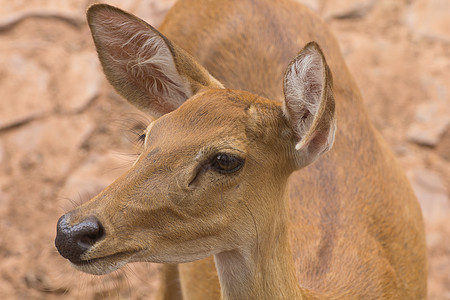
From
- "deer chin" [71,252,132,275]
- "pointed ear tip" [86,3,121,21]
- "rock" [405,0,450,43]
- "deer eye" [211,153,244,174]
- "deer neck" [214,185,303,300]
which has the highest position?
"pointed ear tip" [86,3,121,21]

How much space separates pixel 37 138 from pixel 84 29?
55.9 inches

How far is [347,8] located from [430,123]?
1.62 meters

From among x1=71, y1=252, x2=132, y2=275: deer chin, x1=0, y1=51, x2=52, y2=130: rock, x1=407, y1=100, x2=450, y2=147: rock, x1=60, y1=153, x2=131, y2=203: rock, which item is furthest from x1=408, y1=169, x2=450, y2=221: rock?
x1=71, y1=252, x2=132, y2=275: deer chin

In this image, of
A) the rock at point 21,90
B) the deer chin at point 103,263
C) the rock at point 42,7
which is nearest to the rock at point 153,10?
the rock at point 42,7

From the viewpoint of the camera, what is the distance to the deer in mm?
2658

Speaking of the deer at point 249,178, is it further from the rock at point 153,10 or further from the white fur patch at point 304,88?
the rock at point 153,10

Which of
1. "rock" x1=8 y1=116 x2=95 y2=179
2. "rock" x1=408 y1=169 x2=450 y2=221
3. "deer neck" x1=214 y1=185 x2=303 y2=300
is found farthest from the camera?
"rock" x1=8 y1=116 x2=95 y2=179

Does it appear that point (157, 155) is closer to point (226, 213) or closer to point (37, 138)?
point (226, 213)

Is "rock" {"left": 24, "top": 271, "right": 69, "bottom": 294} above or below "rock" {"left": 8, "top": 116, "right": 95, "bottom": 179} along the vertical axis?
below

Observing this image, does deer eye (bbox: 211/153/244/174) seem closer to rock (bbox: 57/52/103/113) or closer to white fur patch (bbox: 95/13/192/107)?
white fur patch (bbox: 95/13/192/107)

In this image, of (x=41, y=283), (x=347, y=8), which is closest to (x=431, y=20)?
(x=347, y=8)

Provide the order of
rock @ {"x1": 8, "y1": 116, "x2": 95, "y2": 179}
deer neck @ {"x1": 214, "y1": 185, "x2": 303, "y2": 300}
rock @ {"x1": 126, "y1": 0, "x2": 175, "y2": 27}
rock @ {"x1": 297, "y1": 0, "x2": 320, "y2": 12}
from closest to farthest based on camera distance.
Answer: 1. deer neck @ {"x1": 214, "y1": 185, "x2": 303, "y2": 300}
2. rock @ {"x1": 8, "y1": 116, "x2": 95, "y2": 179}
3. rock @ {"x1": 126, "y1": 0, "x2": 175, "y2": 27}
4. rock @ {"x1": 297, "y1": 0, "x2": 320, "y2": 12}

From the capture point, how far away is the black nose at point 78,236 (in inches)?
98.1

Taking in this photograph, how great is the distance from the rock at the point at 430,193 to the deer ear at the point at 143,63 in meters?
3.09
